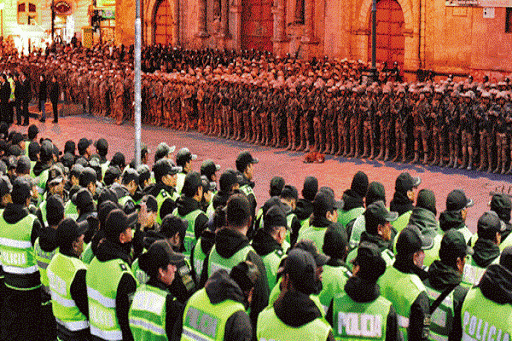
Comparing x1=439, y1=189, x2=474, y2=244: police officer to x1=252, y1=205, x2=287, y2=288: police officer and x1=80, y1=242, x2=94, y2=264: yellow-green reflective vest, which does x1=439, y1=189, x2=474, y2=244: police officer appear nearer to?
x1=252, y1=205, x2=287, y2=288: police officer

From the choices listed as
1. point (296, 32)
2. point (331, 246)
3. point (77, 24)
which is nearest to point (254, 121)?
point (296, 32)

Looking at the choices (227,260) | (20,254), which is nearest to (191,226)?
(20,254)

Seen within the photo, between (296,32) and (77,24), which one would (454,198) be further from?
(77,24)

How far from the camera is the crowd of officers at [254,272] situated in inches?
191

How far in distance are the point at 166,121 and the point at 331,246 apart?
22.2m

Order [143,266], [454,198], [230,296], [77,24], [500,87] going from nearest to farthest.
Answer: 1. [230,296]
2. [143,266]
3. [454,198]
4. [500,87]
5. [77,24]

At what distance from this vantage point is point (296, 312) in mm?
4512

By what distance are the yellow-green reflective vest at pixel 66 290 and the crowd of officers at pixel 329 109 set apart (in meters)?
13.4

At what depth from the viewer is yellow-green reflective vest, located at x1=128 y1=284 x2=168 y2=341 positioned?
5340mm

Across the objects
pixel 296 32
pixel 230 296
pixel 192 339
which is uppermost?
pixel 296 32

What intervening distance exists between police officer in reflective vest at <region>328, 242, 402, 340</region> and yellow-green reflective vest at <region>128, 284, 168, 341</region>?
48.8 inches

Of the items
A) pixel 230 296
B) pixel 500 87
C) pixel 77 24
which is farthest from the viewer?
pixel 77 24

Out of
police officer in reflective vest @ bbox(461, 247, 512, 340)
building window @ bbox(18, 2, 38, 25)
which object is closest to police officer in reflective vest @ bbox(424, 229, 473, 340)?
police officer in reflective vest @ bbox(461, 247, 512, 340)

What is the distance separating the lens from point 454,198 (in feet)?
25.2
